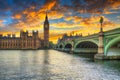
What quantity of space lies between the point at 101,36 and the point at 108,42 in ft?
10.4

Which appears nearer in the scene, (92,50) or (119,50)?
(119,50)

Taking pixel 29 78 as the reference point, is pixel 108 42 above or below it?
above

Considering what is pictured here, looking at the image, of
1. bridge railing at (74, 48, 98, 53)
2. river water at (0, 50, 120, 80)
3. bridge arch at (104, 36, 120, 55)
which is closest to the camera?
river water at (0, 50, 120, 80)

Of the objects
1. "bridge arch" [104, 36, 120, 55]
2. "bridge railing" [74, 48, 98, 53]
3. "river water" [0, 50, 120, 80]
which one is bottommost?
"river water" [0, 50, 120, 80]

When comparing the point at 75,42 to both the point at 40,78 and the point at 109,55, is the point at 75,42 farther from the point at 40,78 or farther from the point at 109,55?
the point at 40,78

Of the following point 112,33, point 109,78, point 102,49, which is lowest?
point 109,78

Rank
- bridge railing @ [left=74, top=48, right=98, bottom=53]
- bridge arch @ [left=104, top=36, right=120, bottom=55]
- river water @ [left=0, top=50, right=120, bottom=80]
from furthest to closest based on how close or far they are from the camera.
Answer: bridge railing @ [left=74, top=48, right=98, bottom=53] → bridge arch @ [left=104, top=36, right=120, bottom=55] → river water @ [left=0, top=50, right=120, bottom=80]

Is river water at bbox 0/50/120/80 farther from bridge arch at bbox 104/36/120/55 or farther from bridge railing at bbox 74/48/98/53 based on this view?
bridge railing at bbox 74/48/98/53

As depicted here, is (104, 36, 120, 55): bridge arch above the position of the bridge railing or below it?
above

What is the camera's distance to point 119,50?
56.7 metres

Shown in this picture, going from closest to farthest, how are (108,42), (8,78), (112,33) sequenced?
(8,78) < (112,33) < (108,42)

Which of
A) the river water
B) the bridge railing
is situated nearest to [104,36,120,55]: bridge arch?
the river water

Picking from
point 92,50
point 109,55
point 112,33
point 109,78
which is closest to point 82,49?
point 92,50

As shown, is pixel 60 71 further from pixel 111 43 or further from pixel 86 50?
pixel 86 50
